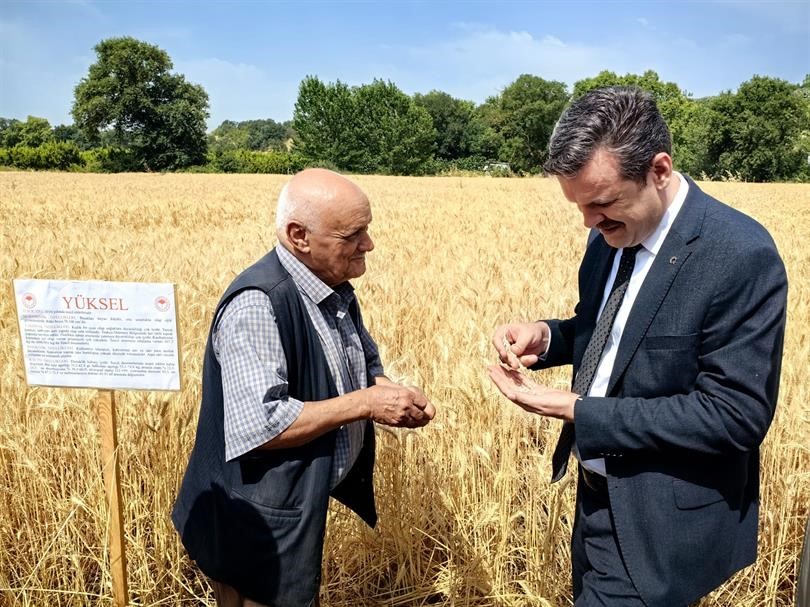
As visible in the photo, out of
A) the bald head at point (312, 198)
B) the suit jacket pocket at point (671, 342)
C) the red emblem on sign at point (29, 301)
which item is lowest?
the suit jacket pocket at point (671, 342)

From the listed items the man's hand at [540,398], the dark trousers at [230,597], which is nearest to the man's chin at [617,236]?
the man's hand at [540,398]

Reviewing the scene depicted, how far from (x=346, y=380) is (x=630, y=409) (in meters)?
0.83

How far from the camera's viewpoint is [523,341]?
208 centimetres

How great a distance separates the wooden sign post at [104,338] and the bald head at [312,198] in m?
0.61

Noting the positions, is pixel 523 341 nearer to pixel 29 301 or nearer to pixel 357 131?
pixel 29 301

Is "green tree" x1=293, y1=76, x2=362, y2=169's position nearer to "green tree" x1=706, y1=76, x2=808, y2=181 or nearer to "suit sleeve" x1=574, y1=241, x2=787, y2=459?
"green tree" x1=706, y1=76, x2=808, y2=181

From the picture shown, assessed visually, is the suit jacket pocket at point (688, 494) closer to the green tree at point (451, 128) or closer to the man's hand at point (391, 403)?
the man's hand at point (391, 403)

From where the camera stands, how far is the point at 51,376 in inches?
92.2

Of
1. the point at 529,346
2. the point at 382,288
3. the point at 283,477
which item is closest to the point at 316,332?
the point at 283,477

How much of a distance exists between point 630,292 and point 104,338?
1783 millimetres

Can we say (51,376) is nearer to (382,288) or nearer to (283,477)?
(283,477)

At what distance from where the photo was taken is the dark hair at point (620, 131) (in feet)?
4.76

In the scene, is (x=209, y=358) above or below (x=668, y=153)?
below

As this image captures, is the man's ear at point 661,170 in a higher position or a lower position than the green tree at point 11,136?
lower
